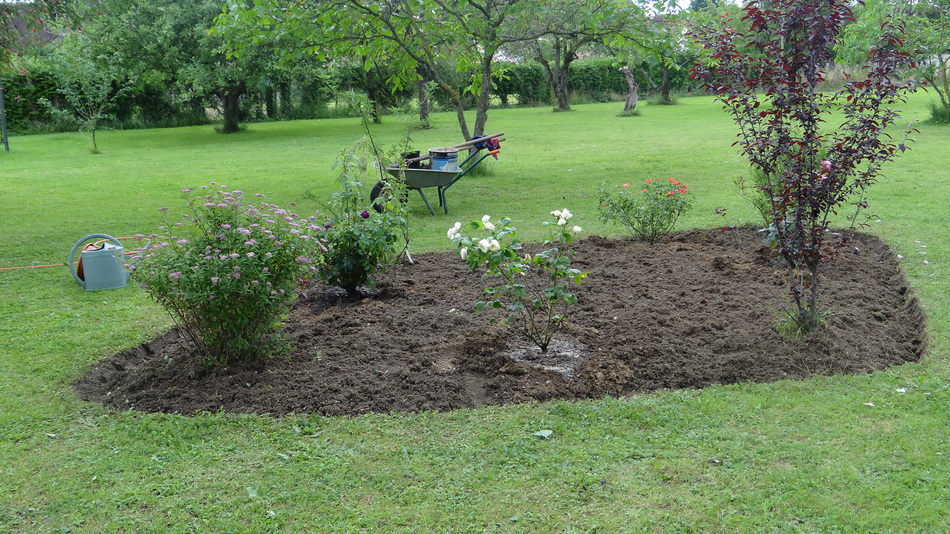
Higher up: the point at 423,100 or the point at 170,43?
the point at 170,43

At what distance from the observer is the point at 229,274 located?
12.9 feet

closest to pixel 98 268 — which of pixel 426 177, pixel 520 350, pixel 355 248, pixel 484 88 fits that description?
pixel 355 248

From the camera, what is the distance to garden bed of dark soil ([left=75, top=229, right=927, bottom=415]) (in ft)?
13.2

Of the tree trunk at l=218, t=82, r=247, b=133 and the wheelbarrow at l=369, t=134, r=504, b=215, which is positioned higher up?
the tree trunk at l=218, t=82, r=247, b=133

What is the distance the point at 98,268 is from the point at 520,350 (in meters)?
3.75

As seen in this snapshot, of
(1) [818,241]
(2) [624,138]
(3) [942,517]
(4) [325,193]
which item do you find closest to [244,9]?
(4) [325,193]

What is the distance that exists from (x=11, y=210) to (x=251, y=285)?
7.94 metres

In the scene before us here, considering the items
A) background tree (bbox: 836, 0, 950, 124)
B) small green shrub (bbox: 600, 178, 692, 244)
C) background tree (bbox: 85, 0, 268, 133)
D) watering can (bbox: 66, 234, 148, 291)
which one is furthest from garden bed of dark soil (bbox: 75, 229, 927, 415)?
background tree (bbox: 85, 0, 268, 133)

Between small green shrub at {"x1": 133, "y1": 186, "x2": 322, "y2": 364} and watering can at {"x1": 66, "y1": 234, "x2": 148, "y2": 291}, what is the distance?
2150 millimetres

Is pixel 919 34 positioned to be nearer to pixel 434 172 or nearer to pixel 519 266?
pixel 434 172

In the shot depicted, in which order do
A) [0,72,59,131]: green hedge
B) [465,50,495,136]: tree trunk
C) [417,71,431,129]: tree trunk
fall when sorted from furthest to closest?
[0,72,59,131]: green hedge → [417,71,431,129]: tree trunk → [465,50,495,136]: tree trunk

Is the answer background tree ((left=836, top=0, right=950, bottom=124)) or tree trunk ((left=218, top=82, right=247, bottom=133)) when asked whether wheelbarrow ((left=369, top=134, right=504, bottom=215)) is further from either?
tree trunk ((left=218, top=82, right=247, bottom=133))

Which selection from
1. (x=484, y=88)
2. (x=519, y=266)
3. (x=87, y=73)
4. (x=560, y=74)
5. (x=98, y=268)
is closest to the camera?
(x=519, y=266)

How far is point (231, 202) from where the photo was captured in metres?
4.35
